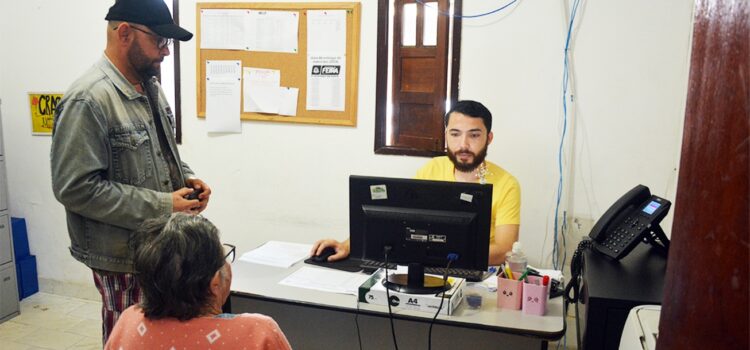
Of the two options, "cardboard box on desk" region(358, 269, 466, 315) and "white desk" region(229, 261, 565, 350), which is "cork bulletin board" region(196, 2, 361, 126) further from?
"cardboard box on desk" region(358, 269, 466, 315)

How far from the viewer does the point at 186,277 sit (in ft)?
3.86

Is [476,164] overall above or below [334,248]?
above

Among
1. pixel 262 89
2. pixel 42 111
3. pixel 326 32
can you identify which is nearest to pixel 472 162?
pixel 326 32

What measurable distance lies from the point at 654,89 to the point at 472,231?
1.53 m

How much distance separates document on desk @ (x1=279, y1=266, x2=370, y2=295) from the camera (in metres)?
1.92

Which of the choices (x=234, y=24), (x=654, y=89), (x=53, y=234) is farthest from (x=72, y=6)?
(x=654, y=89)

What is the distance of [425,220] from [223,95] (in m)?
2.02

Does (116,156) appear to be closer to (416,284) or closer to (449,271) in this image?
(416,284)

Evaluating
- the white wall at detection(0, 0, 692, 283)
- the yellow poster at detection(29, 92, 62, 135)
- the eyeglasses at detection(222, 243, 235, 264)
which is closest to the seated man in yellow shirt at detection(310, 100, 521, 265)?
the white wall at detection(0, 0, 692, 283)

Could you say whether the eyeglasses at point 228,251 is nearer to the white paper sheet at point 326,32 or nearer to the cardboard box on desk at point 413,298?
the cardboard box on desk at point 413,298

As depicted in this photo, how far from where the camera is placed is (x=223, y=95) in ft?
11.0

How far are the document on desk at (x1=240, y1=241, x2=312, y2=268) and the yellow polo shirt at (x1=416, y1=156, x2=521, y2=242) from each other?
2.03 ft

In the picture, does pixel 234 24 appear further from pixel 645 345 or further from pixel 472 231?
pixel 645 345

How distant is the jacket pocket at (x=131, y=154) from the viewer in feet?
5.90
